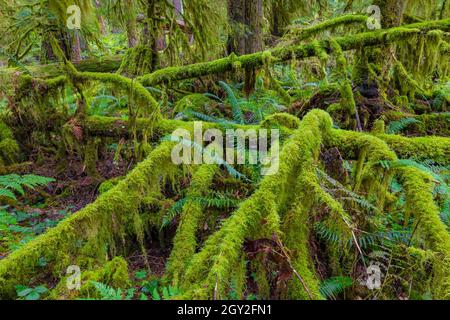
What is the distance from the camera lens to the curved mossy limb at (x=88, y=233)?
235 cm

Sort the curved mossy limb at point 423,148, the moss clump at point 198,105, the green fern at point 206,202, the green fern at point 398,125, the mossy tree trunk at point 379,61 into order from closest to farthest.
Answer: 1. the green fern at point 206,202
2. the curved mossy limb at point 423,148
3. the green fern at point 398,125
4. the mossy tree trunk at point 379,61
5. the moss clump at point 198,105

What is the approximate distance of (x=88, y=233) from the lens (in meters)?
2.60

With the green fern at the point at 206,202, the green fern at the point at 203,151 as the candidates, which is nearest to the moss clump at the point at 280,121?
the green fern at the point at 203,151

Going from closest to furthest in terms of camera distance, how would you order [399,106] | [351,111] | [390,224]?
[390,224], [351,111], [399,106]

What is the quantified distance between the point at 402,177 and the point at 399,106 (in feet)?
11.8

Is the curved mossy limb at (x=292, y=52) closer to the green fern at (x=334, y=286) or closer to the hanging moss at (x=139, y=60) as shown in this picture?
the hanging moss at (x=139, y=60)

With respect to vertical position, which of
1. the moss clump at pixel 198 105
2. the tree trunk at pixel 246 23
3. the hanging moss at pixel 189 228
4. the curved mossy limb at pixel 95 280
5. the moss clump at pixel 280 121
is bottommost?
the curved mossy limb at pixel 95 280

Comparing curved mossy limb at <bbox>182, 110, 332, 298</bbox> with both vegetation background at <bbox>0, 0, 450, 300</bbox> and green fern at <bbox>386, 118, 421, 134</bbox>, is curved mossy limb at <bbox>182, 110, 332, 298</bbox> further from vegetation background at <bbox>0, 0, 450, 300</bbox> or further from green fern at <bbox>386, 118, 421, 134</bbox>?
green fern at <bbox>386, 118, 421, 134</bbox>

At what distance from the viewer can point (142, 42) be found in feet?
22.4

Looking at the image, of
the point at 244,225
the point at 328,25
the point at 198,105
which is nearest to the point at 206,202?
the point at 244,225

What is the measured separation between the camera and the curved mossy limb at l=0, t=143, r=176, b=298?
7.72 feet

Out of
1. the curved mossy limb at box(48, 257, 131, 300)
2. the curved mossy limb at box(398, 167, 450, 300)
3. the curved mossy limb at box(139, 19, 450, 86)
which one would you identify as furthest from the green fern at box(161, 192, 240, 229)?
the curved mossy limb at box(139, 19, 450, 86)
